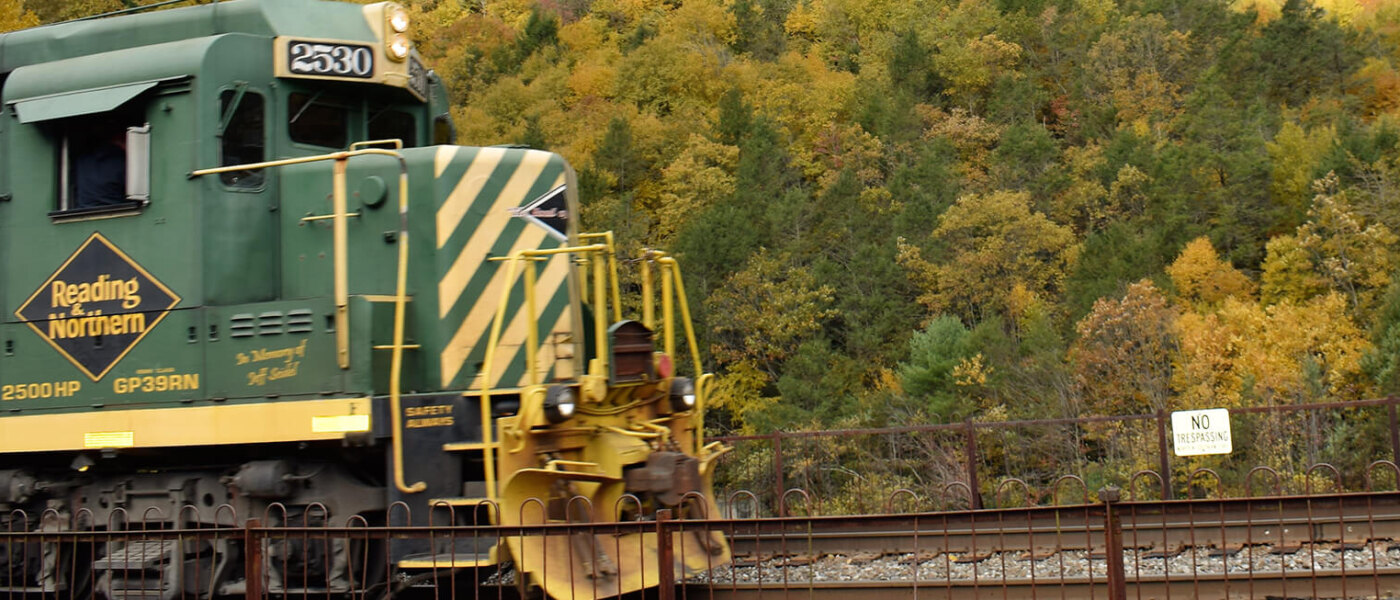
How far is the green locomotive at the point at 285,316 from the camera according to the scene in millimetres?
7246

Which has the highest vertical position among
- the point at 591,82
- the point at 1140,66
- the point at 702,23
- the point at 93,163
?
the point at 702,23

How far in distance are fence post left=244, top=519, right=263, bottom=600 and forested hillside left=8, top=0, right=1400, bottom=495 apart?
15.6 meters

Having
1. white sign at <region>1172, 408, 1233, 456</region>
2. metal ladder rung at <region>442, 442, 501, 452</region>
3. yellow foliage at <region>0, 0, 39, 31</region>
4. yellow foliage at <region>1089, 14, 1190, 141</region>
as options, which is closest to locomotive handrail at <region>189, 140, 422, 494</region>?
metal ladder rung at <region>442, 442, 501, 452</region>

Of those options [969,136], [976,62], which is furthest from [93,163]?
[976,62]

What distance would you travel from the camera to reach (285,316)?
734 centimetres

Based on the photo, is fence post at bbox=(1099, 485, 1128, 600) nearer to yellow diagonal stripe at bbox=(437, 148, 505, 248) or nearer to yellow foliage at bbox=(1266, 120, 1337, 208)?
yellow diagonal stripe at bbox=(437, 148, 505, 248)

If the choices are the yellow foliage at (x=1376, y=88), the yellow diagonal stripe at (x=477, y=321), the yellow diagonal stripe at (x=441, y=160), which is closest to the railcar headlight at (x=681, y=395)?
the yellow diagonal stripe at (x=477, y=321)

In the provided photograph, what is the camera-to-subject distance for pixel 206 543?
25.3 feet

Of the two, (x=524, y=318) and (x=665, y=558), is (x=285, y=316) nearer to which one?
(x=524, y=318)

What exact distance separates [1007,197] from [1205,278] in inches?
279

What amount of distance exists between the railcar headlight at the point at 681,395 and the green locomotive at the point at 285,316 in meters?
0.02

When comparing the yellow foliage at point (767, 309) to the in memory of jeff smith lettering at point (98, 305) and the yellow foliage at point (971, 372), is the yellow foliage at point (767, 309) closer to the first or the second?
the yellow foliage at point (971, 372)

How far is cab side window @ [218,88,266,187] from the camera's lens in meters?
7.59

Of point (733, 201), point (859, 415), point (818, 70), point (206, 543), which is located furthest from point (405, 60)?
point (818, 70)
